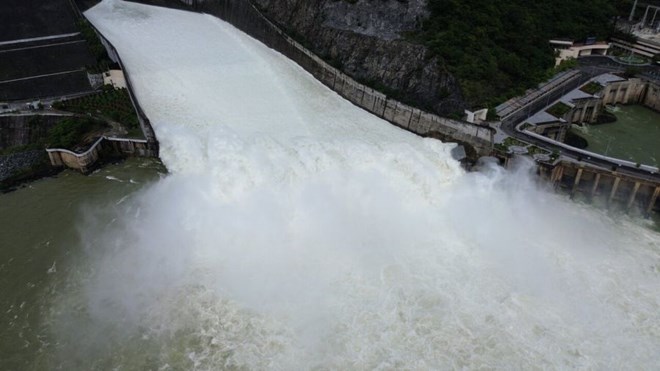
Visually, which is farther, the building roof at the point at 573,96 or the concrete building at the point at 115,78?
the building roof at the point at 573,96

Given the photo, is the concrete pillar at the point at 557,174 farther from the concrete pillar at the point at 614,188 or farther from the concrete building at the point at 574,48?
the concrete building at the point at 574,48

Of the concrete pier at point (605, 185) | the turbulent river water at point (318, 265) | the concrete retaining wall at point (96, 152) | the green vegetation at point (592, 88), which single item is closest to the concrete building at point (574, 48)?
the green vegetation at point (592, 88)

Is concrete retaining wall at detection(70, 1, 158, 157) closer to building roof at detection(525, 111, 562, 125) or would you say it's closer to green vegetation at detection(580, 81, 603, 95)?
building roof at detection(525, 111, 562, 125)

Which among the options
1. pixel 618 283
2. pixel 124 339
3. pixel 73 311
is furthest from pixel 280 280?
pixel 618 283

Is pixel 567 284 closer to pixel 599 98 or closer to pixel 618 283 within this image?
pixel 618 283

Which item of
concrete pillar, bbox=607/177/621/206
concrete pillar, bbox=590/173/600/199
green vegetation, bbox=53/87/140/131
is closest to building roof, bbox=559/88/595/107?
concrete pillar, bbox=590/173/600/199

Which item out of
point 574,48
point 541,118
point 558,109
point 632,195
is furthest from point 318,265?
point 574,48
